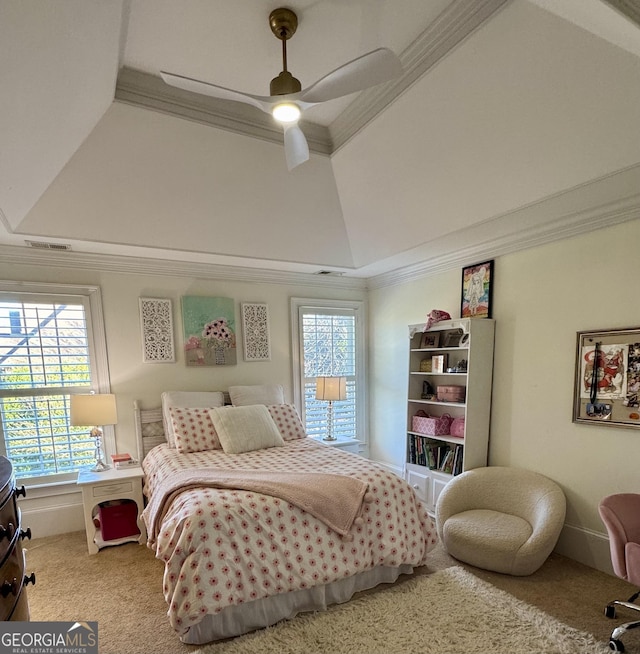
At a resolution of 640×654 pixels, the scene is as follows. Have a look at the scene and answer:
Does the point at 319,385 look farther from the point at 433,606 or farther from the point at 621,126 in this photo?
the point at 621,126

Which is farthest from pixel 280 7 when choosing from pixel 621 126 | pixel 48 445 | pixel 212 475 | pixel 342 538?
pixel 48 445

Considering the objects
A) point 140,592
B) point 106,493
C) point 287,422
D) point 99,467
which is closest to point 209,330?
point 287,422

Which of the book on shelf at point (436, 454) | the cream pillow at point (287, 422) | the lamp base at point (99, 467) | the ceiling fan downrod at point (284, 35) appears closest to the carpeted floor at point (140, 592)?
the lamp base at point (99, 467)

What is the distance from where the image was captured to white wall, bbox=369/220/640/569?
8.05 ft

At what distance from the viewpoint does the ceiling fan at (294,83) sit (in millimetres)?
1501

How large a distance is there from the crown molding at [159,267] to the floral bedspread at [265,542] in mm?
1928

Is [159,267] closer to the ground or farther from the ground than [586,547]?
farther from the ground

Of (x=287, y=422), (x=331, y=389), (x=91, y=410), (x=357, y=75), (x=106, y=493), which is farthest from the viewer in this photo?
(x=331, y=389)

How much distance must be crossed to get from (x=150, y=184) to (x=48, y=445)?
2376 millimetres

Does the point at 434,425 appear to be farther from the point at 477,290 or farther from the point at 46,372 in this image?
the point at 46,372

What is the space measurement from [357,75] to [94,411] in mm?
3050

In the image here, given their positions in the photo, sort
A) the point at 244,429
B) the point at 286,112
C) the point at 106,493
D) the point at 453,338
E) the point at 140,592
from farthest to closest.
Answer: the point at 453,338 → the point at 244,429 → the point at 106,493 → the point at 140,592 → the point at 286,112

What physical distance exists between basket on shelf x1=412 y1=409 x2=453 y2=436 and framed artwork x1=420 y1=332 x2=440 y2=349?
0.68 metres

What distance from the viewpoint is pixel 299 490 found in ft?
7.24
